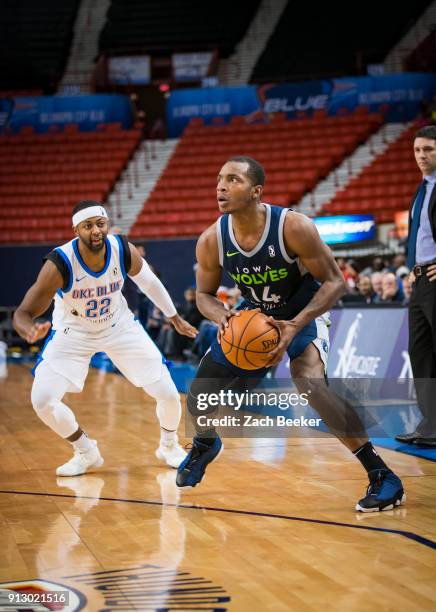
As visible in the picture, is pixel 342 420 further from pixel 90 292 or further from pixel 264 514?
pixel 90 292

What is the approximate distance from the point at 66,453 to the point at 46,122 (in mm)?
19042

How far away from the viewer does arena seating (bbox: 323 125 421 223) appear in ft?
60.7

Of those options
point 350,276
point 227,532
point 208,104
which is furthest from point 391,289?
point 208,104

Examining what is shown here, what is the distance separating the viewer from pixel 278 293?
4414 millimetres

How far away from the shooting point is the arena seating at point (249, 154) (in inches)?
767

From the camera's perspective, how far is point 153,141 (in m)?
23.9

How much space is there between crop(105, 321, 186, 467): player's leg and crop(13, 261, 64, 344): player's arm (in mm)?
519

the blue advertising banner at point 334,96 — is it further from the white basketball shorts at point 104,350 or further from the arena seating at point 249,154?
the white basketball shorts at point 104,350

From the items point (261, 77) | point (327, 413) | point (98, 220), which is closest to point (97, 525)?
point (327, 413)

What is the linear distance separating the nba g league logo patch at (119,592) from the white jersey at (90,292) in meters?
2.20

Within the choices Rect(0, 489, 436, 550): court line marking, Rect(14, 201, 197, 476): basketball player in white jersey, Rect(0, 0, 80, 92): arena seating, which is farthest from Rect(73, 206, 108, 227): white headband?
Rect(0, 0, 80, 92): arena seating

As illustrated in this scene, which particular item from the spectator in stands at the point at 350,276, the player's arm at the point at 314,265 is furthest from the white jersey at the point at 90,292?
the spectator in stands at the point at 350,276

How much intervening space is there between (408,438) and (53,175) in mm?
16810

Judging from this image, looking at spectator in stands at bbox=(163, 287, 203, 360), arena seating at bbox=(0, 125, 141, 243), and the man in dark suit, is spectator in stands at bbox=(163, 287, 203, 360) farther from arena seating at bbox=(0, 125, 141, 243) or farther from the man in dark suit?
the man in dark suit
